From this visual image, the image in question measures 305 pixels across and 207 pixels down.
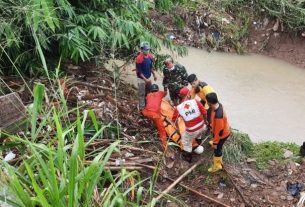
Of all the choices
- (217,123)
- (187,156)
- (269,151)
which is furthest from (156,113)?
(269,151)

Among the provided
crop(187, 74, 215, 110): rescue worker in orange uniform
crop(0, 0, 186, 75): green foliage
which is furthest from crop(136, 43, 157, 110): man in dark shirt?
crop(187, 74, 215, 110): rescue worker in orange uniform

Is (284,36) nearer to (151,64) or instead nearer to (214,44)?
(214,44)

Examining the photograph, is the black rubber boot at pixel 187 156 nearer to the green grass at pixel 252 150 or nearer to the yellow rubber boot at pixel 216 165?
the yellow rubber boot at pixel 216 165

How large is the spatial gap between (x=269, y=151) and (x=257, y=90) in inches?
123

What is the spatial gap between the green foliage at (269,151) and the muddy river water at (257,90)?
836 mm

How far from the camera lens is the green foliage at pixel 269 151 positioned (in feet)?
19.8

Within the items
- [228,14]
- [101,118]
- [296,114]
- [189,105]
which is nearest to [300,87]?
[296,114]

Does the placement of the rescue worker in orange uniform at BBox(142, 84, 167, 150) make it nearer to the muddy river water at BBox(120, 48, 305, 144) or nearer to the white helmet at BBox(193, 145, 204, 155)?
the white helmet at BBox(193, 145, 204, 155)

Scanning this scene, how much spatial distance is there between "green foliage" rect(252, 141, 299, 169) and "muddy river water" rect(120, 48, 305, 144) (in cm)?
84

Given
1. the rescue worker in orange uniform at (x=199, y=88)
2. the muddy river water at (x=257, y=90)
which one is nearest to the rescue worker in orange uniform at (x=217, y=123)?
the rescue worker in orange uniform at (x=199, y=88)

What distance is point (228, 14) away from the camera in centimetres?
1176

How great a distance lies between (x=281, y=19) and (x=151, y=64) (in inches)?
219

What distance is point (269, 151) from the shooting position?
6227mm

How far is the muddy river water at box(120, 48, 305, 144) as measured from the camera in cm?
769
